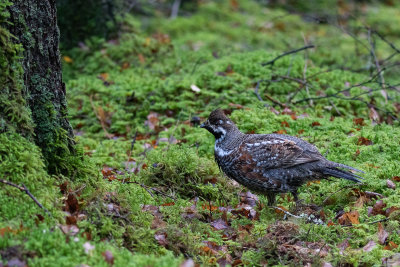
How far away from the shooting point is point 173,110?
10320 mm

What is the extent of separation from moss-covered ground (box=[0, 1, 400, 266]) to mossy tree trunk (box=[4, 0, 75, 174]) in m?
0.26

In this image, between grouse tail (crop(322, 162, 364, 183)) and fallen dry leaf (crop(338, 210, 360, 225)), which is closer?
fallen dry leaf (crop(338, 210, 360, 225))

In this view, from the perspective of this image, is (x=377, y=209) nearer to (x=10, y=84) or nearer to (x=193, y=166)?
(x=193, y=166)

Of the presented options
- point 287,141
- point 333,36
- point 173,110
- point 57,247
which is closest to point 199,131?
point 173,110

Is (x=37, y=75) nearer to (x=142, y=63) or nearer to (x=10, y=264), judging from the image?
(x=10, y=264)

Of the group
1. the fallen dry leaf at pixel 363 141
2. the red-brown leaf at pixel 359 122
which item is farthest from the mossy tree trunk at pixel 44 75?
the red-brown leaf at pixel 359 122

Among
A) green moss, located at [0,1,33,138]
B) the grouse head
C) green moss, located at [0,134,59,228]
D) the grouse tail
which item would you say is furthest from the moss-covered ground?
the grouse head

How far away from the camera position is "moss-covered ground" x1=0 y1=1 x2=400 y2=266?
15.3ft

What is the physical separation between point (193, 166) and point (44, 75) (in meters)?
2.80

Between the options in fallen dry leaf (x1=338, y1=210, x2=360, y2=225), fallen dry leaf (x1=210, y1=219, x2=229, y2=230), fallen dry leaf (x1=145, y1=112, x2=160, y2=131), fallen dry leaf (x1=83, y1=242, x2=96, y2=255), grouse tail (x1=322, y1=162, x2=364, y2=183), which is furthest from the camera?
fallen dry leaf (x1=145, y1=112, x2=160, y2=131)

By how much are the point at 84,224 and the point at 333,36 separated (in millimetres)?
15731

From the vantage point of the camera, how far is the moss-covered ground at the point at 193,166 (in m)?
4.65

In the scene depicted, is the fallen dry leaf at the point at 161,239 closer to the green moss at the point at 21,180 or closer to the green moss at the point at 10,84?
the green moss at the point at 21,180

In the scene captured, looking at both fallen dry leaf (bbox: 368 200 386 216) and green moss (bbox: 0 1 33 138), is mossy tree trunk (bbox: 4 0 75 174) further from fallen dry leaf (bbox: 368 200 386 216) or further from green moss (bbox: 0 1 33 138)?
fallen dry leaf (bbox: 368 200 386 216)
